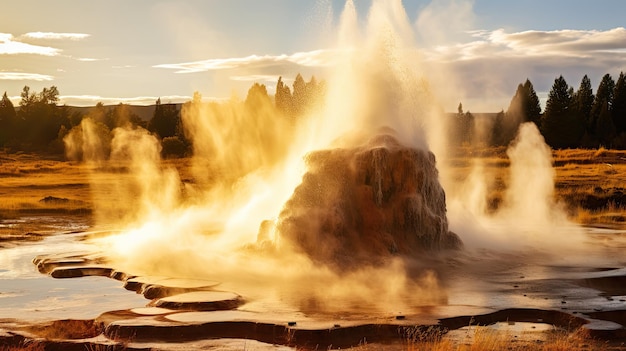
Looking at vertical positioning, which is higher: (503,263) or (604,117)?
(604,117)

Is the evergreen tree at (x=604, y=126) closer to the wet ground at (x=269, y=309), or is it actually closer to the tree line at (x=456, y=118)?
the tree line at (x=456, y=118)

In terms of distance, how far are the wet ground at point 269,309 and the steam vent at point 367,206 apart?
105 cm

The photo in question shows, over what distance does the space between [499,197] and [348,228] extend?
15479 millimetres

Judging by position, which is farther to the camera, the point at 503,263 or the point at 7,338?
the point at 503,263

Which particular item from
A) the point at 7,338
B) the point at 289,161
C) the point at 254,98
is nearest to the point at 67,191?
the point at 289,161

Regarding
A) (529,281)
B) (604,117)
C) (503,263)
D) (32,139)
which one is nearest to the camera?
(529,281)

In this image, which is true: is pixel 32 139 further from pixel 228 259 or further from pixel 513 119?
pixel 228 259

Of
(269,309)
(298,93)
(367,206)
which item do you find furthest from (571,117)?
(269,309)

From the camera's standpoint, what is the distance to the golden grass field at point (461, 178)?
9023 millimetres

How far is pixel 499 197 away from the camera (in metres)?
29.7

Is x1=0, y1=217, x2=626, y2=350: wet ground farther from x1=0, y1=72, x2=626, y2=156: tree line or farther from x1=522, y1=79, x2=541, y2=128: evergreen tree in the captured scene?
x1=522, y1=79, x2=541, y2=128: evergreen tree

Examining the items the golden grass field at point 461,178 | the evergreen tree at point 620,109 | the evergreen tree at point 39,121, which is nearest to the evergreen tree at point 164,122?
the evergreen tree at point 39,121

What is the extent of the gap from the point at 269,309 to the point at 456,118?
7934 cm

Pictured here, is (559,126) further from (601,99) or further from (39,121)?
(39,121)
